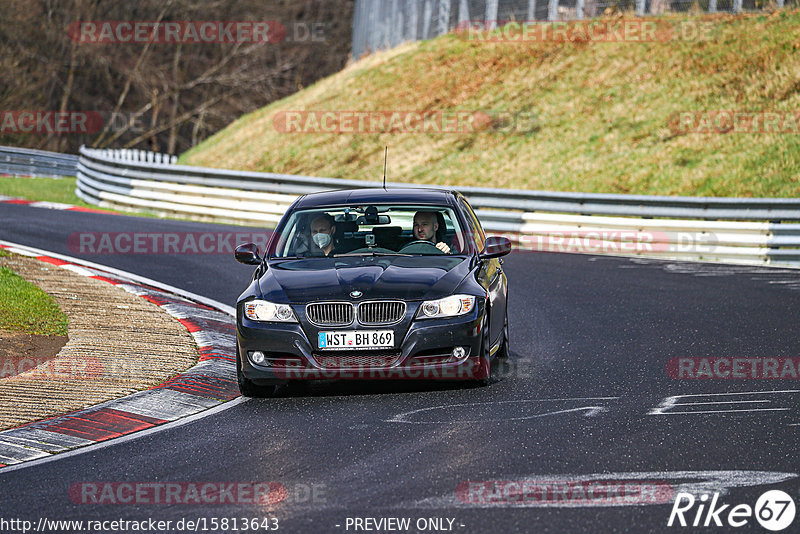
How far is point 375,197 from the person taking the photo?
10141 millimetres

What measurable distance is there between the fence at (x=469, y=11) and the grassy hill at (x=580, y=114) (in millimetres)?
439

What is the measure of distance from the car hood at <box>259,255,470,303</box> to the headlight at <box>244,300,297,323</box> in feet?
0.18

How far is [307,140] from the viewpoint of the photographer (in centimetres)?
3625

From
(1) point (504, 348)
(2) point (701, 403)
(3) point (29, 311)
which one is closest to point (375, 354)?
(1) point (504, 348)

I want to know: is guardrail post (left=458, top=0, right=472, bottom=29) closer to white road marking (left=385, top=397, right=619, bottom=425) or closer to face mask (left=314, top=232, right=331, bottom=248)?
face mask (left=314, top=232, right=331, bottom=248)

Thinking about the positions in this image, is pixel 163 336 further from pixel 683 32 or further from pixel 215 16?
pixel 215 16

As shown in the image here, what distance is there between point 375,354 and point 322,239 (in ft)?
5.44

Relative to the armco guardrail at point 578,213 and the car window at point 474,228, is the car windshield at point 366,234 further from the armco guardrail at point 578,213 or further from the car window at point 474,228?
the armco guardrail at point 578,213

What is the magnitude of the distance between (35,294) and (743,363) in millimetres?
7217

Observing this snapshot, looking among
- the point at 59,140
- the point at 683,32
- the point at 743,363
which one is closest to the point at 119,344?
the point at 743,363

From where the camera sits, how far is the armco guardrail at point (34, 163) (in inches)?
1554

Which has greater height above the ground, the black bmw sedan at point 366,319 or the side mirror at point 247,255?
the side mirror at point 247,255

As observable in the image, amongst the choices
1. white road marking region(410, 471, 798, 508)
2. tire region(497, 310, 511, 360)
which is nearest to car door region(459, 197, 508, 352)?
tire region(497, 310, 511, 360)

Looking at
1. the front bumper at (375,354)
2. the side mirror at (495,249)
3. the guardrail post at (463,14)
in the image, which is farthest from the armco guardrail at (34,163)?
the front bumper at (375,354)
